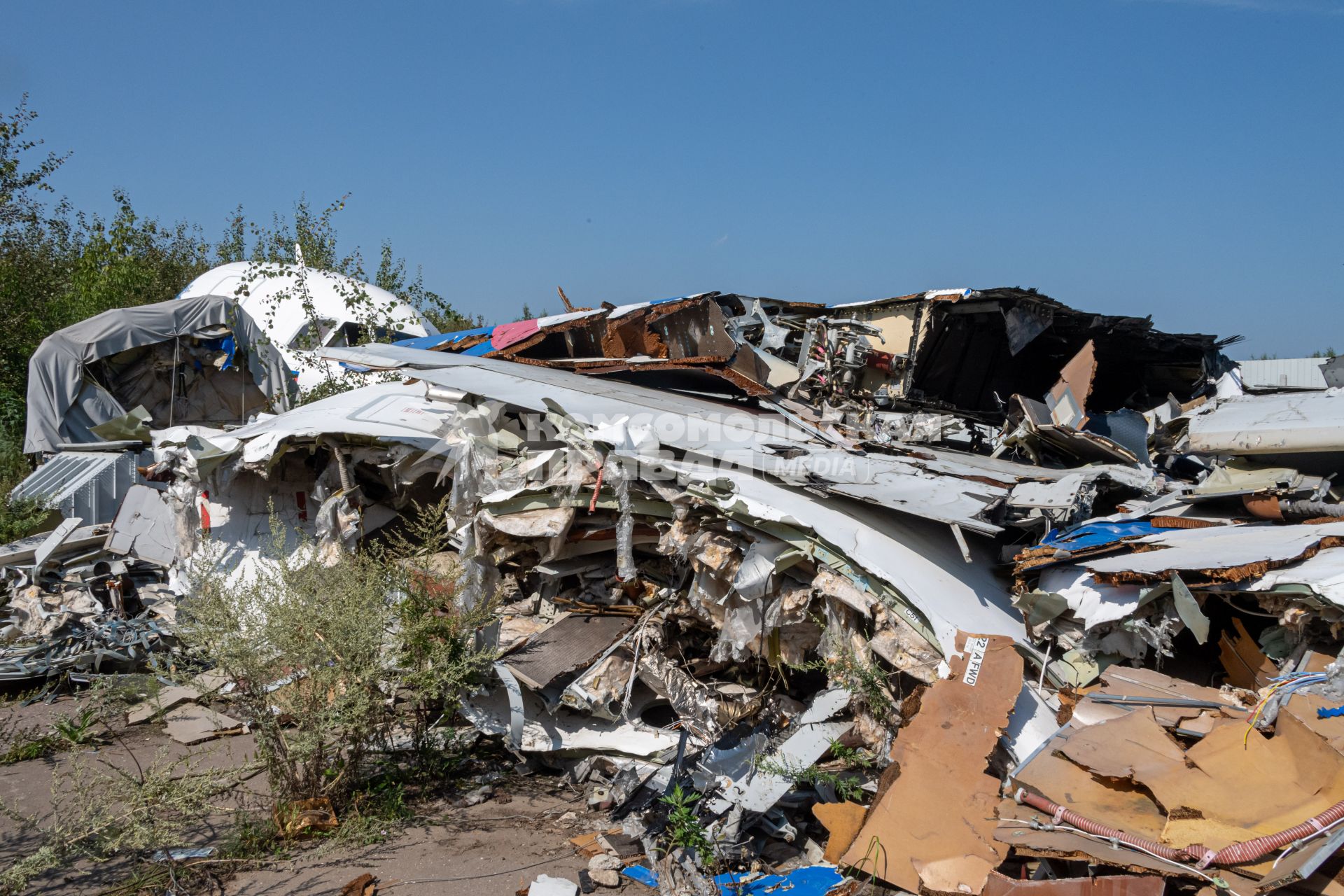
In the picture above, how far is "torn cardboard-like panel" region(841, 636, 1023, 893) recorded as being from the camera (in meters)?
3.75

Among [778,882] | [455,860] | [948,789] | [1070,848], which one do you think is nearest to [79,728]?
[455,860]

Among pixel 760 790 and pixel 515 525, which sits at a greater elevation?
pixel 515 525

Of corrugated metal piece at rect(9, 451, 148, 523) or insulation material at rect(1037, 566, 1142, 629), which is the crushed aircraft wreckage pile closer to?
insulation material at rect(1037, 566, 1142, 629)

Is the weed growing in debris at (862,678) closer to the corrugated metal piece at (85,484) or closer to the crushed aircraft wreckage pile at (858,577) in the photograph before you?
the crushed aircraft wreckage pile at (858,577)

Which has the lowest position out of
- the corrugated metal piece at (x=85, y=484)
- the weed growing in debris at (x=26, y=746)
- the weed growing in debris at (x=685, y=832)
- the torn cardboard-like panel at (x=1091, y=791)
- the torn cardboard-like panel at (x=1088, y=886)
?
the weed growing in debris at (x=685, y=832)

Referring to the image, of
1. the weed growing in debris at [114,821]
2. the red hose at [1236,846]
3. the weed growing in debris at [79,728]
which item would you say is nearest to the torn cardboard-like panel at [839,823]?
the red hose at [1236,846]

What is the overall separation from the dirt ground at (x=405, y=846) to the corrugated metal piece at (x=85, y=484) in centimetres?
477

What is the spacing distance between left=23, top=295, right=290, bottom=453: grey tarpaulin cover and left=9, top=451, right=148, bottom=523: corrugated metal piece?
1827mm

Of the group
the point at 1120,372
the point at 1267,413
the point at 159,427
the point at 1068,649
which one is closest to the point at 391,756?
the point at 1068,649

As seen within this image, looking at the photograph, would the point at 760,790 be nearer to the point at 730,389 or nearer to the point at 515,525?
the point at 515,525

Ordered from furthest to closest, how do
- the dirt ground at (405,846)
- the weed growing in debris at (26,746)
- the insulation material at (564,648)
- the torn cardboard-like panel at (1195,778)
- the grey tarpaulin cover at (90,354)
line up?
the grey tarpaulin cover at (90,354)
the weed growing in debris at (26,746)
the insulation material at (564,648)
the dirt ground at (405,846)
the torn cardboard-like panel at (1195,778)

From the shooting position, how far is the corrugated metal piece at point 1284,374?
8.92 metres

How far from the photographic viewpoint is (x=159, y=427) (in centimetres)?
1331

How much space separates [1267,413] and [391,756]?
6.13 metres
